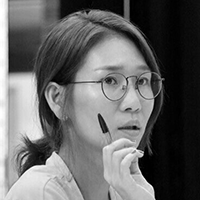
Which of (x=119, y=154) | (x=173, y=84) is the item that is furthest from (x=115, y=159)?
(x=173, y=84)

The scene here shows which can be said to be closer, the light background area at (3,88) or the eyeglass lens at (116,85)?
the eyeglass lens at (116,85)

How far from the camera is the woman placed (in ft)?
4.57

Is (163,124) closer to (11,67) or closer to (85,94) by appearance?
(11,67)

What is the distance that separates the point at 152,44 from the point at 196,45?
0.18 meters

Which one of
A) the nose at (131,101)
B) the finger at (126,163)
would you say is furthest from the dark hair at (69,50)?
the finger at (126,163)

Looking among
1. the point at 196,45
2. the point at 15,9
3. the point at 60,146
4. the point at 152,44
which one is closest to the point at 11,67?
the point at 15,9

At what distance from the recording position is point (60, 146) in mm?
1547

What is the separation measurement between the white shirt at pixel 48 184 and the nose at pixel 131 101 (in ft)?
0.73

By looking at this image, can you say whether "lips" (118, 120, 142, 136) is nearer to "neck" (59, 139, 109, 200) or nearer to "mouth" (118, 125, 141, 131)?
"mouth" (118, 125, 141, 131)

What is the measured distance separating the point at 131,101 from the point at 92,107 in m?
0.09

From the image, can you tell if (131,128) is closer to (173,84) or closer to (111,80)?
(111,80)

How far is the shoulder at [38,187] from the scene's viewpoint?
54.4 inches

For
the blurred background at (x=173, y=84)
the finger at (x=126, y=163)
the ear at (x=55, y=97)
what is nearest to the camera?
the finger at (x=126, y=163)

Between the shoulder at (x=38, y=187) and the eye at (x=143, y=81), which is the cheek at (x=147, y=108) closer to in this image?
the eye at (x=143, y=81)
